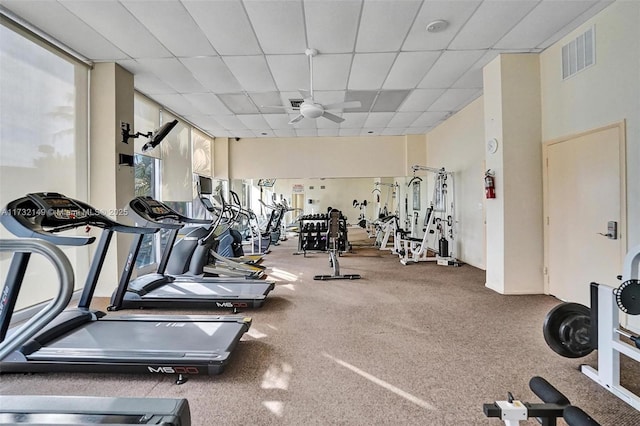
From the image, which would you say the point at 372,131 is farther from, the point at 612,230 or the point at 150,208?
the point at 150,208

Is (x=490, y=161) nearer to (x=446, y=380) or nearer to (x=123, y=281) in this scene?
(x=446, y=380)

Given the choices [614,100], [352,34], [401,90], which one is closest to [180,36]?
[352,34]

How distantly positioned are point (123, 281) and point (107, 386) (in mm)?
1678

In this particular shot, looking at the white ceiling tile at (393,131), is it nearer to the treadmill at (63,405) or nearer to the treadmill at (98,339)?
the treadmill at (98,339)

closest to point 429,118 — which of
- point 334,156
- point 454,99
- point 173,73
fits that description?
point 454,99

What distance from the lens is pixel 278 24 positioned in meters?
3.41

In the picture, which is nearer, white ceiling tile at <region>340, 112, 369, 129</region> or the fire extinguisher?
the fire extinguisher

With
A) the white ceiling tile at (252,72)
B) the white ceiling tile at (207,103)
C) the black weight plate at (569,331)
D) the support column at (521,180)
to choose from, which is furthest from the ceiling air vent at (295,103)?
the black weight plate at (569,331)

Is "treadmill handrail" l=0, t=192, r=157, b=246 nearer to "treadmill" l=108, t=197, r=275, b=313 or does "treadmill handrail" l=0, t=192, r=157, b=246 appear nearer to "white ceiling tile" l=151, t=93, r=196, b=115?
"treadmill" l=108, t=197, r=275, b=313

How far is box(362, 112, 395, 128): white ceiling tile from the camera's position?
21.7 ft

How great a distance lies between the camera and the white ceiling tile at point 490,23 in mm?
3137

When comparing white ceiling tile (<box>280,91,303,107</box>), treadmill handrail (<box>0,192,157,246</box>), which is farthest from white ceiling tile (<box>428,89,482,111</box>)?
treadmill handrail (<box>0,192,157,246</box>)

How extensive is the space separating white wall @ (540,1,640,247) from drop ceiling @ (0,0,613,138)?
24 cm

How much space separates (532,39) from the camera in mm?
3812
